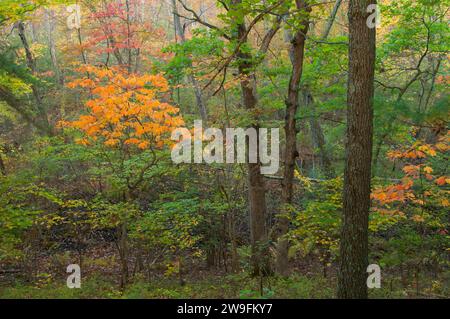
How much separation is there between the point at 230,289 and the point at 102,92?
456 centimetres

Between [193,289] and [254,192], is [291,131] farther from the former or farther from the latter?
[193,289]

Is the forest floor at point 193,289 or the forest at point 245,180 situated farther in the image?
the forest floor at point 193,289

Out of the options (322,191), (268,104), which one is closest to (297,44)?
(268,104)

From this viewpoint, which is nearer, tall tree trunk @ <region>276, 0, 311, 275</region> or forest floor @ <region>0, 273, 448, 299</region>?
forest floor @ <region>0, 273, 448, 299</region>

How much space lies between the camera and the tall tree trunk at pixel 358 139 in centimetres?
466

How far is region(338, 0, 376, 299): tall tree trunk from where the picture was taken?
466 centimetres

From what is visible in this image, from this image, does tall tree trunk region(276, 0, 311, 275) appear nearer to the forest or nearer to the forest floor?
the forest

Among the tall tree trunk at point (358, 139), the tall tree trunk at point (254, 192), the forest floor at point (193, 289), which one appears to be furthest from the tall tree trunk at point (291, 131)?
the tall tree trunk at point (358, 139)

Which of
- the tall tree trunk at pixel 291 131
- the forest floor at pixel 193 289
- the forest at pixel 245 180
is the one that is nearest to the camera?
the forest at pixel 245 180

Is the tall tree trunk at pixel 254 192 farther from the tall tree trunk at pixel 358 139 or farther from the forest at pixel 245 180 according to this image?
the tall tree trunk at pixel 358 139

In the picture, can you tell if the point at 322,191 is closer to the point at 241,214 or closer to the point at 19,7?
the point at 241,214

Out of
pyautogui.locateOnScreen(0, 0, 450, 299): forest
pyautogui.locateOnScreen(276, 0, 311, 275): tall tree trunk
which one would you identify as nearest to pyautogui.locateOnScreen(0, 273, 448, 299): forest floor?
pyautogui.locateOnScreen(0, 0, 450, 299): forest

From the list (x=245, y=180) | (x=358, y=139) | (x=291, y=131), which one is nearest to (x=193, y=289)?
(x=245, y=180)
